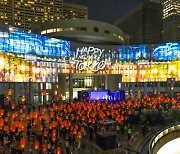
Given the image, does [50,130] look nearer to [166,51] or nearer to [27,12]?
[166,51]

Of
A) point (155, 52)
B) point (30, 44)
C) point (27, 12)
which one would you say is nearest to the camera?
point (30, 44)

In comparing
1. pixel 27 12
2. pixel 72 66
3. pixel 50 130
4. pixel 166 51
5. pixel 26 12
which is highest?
pixel 27 12

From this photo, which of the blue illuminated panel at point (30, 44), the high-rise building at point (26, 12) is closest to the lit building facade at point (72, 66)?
the blue illuminated panel at point (30, 44)

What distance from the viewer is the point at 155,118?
33406mm

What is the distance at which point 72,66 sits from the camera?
68.5 metres

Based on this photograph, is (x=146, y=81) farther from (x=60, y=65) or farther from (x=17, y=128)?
(x=17, y=128)

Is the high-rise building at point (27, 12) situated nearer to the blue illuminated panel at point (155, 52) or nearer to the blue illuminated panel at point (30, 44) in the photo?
the blue illuminated panel at point (155, 52)

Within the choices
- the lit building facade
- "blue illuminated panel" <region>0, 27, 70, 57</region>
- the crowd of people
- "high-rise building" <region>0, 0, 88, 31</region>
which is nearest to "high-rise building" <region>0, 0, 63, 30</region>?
"high-rise building" <region>0, 0, 88, 31</region>

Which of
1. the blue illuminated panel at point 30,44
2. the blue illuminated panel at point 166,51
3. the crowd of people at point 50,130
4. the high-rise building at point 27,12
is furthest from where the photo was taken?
the high-rise building at point 27,12

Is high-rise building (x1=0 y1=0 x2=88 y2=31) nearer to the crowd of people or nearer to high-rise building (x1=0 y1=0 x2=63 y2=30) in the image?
high-rise building (x1=0 y1=0 x2=63 y2=30)

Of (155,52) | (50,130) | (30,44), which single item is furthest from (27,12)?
(50,130)

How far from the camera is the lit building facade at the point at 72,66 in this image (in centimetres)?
5038

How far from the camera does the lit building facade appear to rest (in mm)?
50375

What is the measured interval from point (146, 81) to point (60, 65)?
1297 inches
